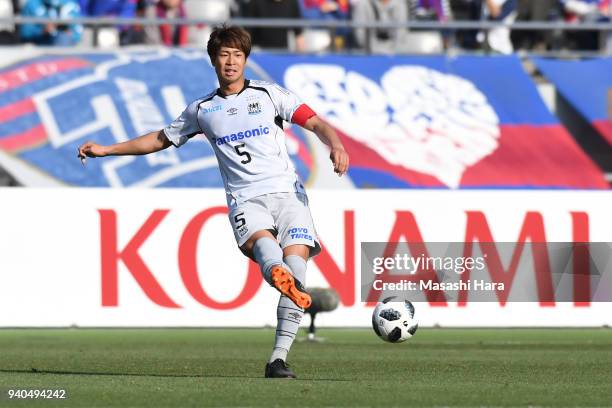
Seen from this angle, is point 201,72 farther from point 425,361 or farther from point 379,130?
point 425,361

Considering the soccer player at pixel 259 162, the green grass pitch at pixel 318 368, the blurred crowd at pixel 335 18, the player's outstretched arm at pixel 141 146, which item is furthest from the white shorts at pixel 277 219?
the blurred crowd at pixel 335 18

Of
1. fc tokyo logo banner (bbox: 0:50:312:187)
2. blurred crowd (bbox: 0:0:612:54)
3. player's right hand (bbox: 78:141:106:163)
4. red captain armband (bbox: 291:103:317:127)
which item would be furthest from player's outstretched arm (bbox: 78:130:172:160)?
blurred crowd (bbox: 0:0:612:54)

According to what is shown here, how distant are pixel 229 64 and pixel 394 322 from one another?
7.76 feet

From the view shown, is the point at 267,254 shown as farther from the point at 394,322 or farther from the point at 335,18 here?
the point at 335,18

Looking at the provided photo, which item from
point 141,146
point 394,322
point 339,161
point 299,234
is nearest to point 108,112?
point 141,146

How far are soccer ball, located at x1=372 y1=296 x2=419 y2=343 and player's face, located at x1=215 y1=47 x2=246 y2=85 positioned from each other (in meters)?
2.16

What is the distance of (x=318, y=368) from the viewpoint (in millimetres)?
11570

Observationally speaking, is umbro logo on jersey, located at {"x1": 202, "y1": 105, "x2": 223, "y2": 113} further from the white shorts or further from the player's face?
the white shorts

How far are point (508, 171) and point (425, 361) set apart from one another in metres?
9.77

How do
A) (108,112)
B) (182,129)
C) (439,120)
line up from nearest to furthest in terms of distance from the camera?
(182,129), (108,112), (439,120)

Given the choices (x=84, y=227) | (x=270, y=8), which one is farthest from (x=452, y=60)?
(x=84, y=227)

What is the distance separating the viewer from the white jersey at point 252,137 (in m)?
10.4

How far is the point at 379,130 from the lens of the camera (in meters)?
22.1

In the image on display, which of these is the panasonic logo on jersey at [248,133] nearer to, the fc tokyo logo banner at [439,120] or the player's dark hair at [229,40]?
the player's dark hair at [229,40]
